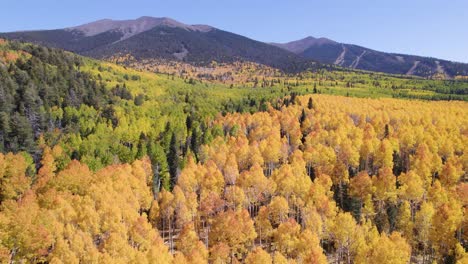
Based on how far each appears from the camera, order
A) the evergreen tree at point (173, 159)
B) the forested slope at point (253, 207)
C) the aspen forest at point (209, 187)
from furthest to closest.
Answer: the evergreen tree at point (173, 159), the aspen forest at point (209, 187), the forested slope at point (253, 207)

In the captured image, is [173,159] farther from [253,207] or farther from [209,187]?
[253,207]

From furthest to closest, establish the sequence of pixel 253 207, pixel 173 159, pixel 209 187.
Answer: pixel 173 159
pixel 253 207
pixel 209 187

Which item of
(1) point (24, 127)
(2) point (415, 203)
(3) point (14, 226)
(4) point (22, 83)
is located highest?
(4) point (22, 83)

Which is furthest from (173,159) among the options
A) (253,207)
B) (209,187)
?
(253,207)

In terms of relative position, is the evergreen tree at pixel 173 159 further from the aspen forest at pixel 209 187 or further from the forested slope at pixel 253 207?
the forested slope at pixel 253 207

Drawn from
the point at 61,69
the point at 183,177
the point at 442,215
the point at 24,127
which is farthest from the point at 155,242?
the point at 61,69

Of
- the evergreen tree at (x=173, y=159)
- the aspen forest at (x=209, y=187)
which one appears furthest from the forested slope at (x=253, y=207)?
the evergreen tree at (x=173, y=159)

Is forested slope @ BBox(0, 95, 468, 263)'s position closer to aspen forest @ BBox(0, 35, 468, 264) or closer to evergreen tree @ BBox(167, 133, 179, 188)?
aspen forest @ BBox(0, 35, 468, 264)

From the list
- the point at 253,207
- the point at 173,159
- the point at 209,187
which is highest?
the point at 173,159

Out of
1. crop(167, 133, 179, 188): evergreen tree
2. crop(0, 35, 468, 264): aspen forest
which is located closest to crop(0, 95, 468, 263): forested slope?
crop(0, 35, 468, 264): aspen forest

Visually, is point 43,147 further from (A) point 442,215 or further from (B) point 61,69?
(A) point 442,215

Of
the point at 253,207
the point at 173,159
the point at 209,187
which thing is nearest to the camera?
the point at 209,187
